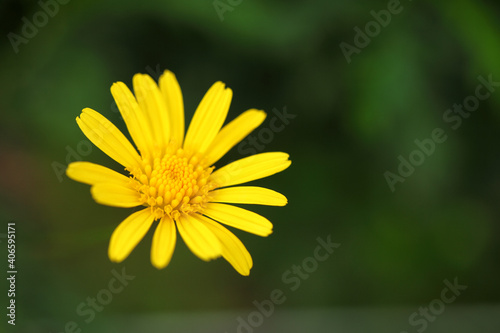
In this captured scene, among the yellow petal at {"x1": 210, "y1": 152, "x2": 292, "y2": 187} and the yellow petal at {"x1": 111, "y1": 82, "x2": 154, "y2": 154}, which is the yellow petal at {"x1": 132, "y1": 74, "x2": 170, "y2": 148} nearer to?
the yellow petal at {"x1": 111, "y1": 82, "x2": 154, "y2": 154}

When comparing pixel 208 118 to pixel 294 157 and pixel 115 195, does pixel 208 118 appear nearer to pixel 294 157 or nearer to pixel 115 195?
pixel 115 195

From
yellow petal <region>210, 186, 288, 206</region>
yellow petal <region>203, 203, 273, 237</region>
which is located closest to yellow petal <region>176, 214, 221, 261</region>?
yellow petal <region>203, 203, 273, 237</region>

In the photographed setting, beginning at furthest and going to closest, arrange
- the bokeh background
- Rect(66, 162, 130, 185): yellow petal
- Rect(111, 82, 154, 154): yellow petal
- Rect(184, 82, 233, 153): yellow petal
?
the bokeh background → Rect(184, 82, 233, 153): yellow petal → Rect(111, 82, 154, 154): yellow petal → Rect(66, 162, 130, 185): yellow petal

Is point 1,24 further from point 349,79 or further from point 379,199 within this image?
point 379,199

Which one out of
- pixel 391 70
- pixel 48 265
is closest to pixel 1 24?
pixel 48 265

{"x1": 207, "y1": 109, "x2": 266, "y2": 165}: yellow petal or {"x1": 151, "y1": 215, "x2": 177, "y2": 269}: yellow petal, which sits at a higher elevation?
{"x1": 207, "y1": 109, "x2": 266, "y2": 165}: yellow petal

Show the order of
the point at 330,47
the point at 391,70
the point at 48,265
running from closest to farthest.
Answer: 1. the point at 391,70
2. the point at 48,265
3. the point at 330,47

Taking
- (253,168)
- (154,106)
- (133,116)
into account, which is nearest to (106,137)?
(133,116)

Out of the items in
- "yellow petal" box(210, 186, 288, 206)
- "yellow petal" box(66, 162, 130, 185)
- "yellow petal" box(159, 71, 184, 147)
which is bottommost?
"yellow petal" box(210, 186, 288, 206)
